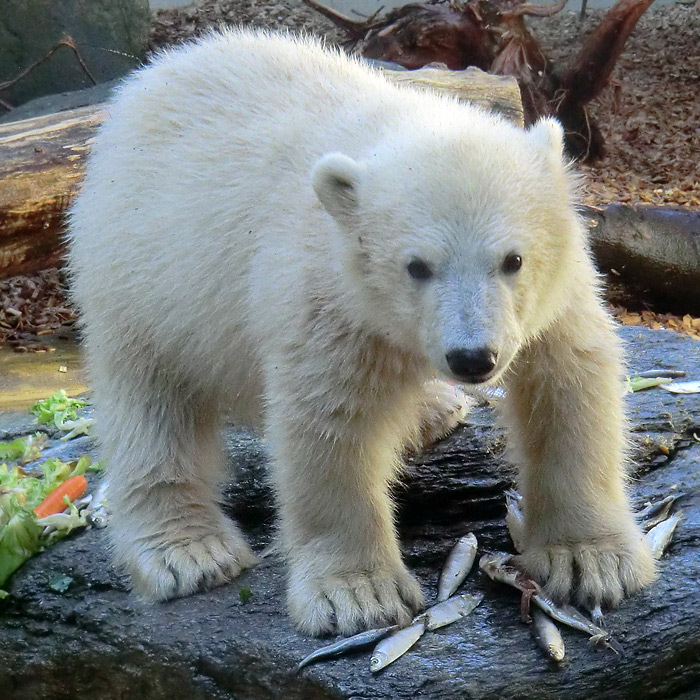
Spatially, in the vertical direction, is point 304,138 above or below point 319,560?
above

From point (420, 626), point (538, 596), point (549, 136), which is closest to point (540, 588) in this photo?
point (538, 596)

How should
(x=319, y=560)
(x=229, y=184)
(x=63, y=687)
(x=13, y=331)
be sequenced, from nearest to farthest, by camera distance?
(x=319, y=560) → (x=229, y=184) → (x=63, y=687) → (x=13, y=331)

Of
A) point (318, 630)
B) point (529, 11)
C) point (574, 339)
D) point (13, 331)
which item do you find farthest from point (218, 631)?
point (529, 11)

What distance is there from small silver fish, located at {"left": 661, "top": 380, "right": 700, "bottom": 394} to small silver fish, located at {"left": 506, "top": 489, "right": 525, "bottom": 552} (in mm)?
1094

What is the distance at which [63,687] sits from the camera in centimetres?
359

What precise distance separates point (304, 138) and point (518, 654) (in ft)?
6.01

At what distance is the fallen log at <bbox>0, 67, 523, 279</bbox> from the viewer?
562 centimetres

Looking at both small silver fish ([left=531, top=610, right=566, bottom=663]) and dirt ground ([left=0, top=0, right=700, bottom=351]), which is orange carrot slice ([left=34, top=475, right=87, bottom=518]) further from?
dirt ground ([left=0, top=0, right=700, bottom=351])

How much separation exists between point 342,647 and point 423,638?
26 centimetres

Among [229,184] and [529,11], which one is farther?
[529,11]

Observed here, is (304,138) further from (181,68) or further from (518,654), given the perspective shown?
(518,654)

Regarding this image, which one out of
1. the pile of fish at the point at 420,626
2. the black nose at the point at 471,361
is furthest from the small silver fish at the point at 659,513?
the black nose at the point at 471,361

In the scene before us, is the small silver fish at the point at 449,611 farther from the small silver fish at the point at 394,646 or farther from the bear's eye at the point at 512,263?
the bear's eye at the point at 512,263

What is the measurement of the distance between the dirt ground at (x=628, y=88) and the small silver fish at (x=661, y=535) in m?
6.18
